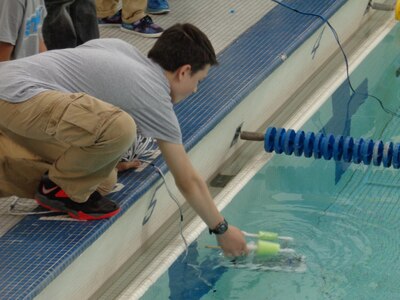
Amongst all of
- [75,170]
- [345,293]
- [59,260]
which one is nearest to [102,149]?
[75,170]

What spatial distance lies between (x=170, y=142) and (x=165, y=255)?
2.52ft

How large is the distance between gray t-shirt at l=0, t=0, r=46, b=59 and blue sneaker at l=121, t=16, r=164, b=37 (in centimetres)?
159

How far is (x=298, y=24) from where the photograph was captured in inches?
241

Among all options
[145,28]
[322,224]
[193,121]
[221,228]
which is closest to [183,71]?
[221,228]

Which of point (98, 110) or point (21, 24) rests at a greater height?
point (21, 24)

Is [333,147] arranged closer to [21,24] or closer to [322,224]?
[322,224]

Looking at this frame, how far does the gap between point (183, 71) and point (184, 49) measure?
3.4 inches

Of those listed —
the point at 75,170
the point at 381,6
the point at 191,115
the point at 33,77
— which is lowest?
the point at 381,6

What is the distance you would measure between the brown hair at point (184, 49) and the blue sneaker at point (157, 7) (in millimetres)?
2532

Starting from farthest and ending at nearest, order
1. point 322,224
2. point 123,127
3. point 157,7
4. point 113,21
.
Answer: point 157,7, point 113,21, point 322,224, point 123,127

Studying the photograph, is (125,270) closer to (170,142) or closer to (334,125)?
(170,142)

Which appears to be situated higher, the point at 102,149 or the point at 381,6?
the point at 102,149

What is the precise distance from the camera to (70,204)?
12.8 feet

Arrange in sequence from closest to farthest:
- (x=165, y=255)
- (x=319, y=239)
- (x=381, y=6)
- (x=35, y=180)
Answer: (x=35, y=180)
(x=165, y=255)
(x=319, y=239)
(x=381, y=6)
